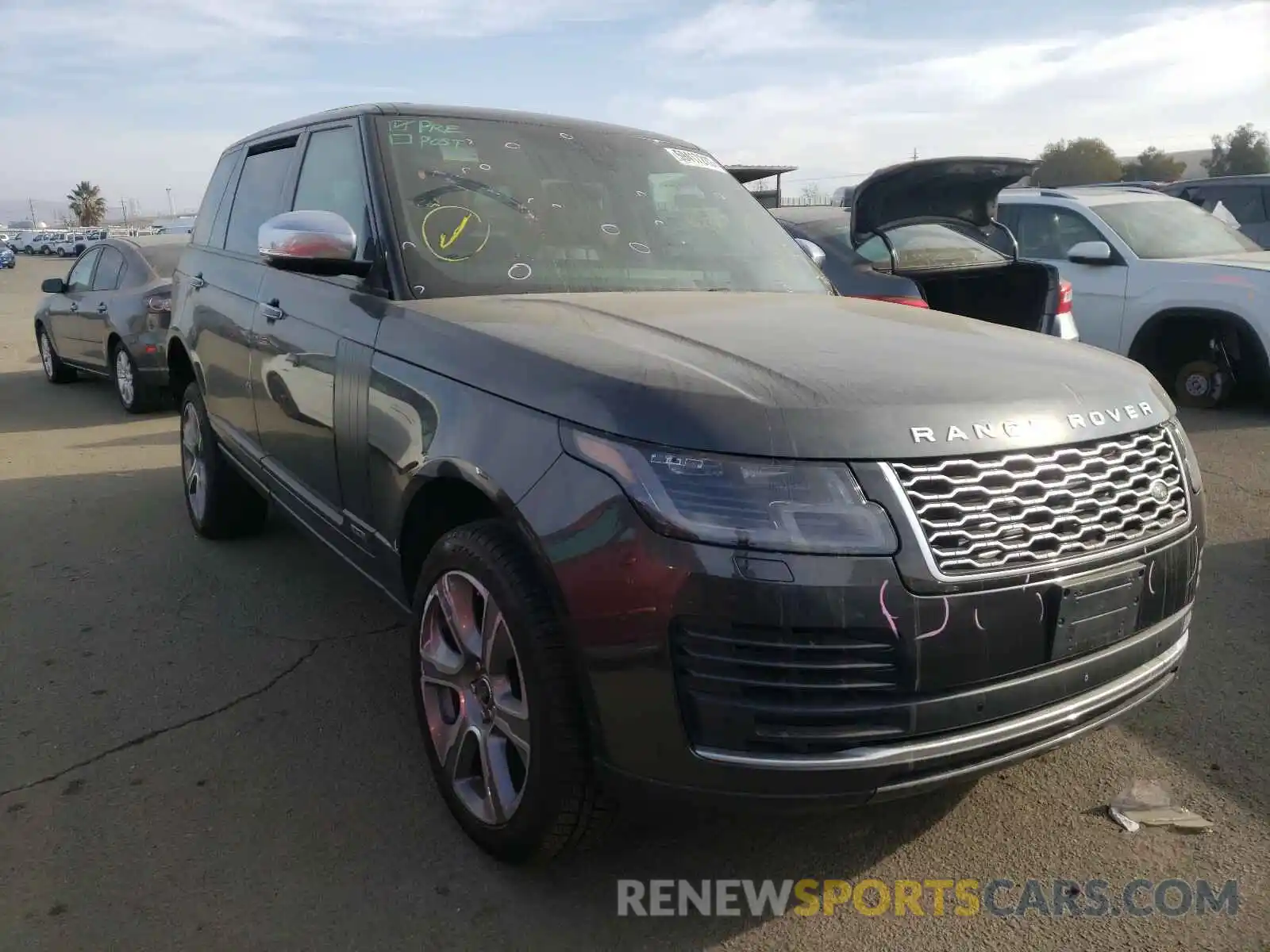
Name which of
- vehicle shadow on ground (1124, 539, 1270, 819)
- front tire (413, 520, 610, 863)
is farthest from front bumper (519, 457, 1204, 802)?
vehicle shadow on ground (1124, 539, 1270, 819)

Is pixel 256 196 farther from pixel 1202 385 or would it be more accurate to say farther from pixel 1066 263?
pixel 1202 385

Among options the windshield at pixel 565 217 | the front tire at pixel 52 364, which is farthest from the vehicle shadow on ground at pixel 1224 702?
the front tire at pixel 52 364

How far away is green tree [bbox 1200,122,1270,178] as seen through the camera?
147ft

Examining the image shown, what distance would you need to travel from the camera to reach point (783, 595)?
1.96m

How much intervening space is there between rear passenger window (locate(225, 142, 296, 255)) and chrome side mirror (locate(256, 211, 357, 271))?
1.19m

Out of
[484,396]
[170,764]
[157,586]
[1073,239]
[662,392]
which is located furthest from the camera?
[1073,239]

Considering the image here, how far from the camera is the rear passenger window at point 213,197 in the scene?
5.12 metres

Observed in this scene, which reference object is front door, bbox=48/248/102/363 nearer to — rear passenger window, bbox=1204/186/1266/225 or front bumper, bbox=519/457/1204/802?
front bumper, bbox=519/457/1204/802

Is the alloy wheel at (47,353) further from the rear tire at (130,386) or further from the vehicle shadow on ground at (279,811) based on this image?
the vehicle shadow on ground at (279,811)

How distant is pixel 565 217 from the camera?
3.48m

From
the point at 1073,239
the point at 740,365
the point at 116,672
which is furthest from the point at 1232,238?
the point at 116,672

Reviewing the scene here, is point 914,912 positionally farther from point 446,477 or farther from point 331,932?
point 446,477

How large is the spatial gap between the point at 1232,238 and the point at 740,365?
333 inches

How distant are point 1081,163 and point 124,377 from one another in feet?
179
